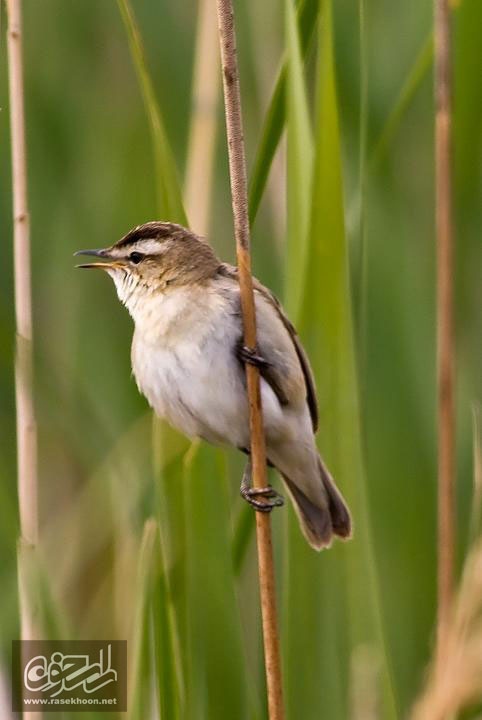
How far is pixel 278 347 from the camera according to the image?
204 cm

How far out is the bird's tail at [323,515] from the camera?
1.88m

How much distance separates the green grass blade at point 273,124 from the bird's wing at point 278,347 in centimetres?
41

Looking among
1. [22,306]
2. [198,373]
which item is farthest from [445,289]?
[22,306]

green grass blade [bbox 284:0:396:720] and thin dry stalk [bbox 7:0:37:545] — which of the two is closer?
green grass blade [bbox 284:0:396:720]

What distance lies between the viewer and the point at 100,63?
2588mm

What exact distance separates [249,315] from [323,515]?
644mm

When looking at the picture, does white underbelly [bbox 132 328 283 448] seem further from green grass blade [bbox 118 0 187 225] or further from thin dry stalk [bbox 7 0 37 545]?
green grass blade [bbox 118 0 187 225]

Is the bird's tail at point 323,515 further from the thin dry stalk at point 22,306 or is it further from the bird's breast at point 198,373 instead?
the thin dry stalk at point 22,306

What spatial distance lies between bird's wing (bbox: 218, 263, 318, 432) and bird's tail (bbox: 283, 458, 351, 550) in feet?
0.53

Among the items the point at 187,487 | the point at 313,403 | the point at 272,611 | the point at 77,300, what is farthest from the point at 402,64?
the point at 272,611

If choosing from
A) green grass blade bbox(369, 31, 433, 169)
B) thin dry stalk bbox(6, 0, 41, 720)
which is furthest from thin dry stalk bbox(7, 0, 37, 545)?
green grass blade bbox(369, 31, 433, 169)

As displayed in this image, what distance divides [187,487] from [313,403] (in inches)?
24.0

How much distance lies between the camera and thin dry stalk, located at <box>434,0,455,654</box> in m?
1.69

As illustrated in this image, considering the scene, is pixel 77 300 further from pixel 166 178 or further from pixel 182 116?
pixel 166 178
